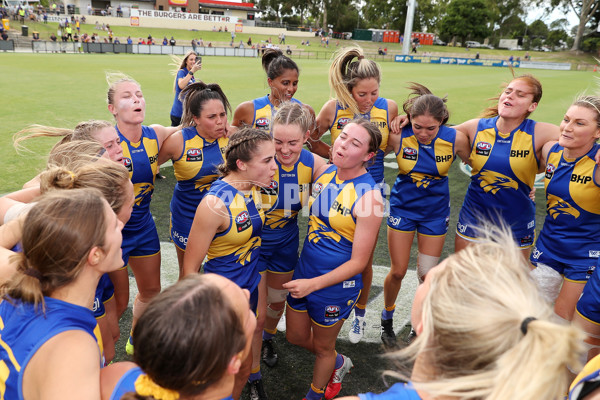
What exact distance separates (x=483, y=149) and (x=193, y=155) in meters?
2.86

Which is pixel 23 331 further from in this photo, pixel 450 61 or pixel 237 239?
pixel 450 61

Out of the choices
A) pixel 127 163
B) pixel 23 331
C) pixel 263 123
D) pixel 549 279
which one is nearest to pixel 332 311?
pixel 23 331

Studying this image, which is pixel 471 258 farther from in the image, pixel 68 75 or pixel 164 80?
pixel 68 75

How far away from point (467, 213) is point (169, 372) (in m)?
3.70

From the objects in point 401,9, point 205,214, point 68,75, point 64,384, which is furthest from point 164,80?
point 401,9

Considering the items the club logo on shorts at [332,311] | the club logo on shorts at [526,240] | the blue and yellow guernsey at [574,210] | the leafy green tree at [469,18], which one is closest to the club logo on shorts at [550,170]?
the blue and yellow guernsey at [574,210]

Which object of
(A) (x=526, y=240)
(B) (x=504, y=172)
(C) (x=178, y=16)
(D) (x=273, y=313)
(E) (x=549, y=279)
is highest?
(C) (x=178, y=16)

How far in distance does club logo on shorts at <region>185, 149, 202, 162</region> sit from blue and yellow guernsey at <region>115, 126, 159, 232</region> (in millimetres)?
297

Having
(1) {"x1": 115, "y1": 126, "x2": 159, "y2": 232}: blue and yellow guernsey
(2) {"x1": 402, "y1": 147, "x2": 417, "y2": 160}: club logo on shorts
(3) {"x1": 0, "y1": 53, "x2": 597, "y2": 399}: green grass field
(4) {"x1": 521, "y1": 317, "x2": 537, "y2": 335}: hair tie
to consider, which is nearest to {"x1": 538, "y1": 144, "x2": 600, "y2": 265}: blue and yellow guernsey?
(2) {"x1": 402, "y1": 147, "x2": 417, "y2": 160}: club logo on shorts

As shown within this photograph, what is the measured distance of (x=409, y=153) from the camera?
13.7 ft

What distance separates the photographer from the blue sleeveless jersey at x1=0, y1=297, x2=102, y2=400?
1.50 metres

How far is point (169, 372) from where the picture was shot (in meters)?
1.31

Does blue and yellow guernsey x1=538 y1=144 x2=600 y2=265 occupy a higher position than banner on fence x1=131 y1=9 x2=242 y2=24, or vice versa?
banner on fence x1=131 y1=9 x2=242 y2=24

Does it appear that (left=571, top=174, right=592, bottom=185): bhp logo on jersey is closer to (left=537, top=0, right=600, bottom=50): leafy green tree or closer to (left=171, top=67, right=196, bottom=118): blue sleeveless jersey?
(left=171, top=67, right=196, bottom=118): blue sleeveless jersey
